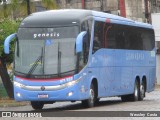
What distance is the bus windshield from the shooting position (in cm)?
2066

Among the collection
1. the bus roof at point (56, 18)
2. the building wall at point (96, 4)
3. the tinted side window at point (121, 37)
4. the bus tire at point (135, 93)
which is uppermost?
the bus roof at point (56, 18)

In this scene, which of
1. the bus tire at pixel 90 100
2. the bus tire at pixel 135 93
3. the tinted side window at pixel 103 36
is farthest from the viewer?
the bus tire at pixel 135 93

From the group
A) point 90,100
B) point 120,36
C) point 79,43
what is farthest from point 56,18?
point 120,36

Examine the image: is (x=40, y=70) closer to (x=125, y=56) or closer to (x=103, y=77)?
(x=103, y=77)

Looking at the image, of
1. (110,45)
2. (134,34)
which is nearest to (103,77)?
(110,45)

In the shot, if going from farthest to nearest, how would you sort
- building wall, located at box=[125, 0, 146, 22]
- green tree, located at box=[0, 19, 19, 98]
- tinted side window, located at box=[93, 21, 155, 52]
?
building wall, located at box=[125, 0, 146, 22], green tree, located at box=[0, 19, 19, 98], tinted side window, located at box=[93, 21, 155, 52]

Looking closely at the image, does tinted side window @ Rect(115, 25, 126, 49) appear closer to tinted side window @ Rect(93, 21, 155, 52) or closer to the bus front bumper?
tinted side window @ Rect(93, 21, 155, 52)

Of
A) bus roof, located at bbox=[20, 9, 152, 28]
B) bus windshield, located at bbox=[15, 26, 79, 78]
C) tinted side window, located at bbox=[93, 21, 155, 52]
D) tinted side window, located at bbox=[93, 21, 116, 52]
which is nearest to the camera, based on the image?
bus windshield, located at bbox=[15, 26, 79, 78]

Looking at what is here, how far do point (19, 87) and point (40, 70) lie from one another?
40.0 inches

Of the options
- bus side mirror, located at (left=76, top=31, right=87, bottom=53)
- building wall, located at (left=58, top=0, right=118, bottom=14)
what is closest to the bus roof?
bus side mirror, located at (left=76, top=31, right=87, bottom=53)

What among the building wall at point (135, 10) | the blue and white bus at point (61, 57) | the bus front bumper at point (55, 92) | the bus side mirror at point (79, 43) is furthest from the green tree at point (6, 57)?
the building wall at point (135, 10)

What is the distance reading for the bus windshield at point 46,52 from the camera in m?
20.7

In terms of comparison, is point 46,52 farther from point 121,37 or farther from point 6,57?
point 6,57

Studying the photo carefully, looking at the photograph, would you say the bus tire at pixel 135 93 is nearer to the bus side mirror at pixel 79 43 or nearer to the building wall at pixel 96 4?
the bus side mirror at pixel 79 43
